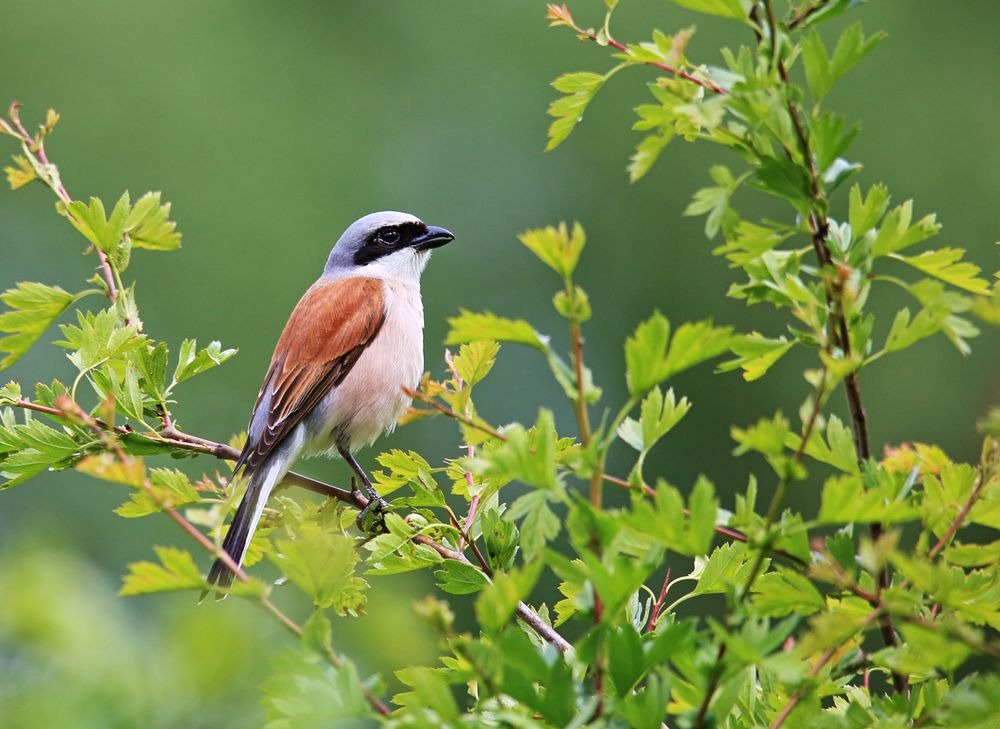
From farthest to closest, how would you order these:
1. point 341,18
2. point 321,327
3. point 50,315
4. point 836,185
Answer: point 341,18 → point 321,327 → point 50,315 → point 836,185

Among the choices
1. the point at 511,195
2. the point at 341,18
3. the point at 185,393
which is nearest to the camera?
the point at 185,393

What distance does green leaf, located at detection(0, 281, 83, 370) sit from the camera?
6.10 ft

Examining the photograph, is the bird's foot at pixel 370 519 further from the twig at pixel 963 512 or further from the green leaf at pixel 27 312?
the twig at pixel 963 512

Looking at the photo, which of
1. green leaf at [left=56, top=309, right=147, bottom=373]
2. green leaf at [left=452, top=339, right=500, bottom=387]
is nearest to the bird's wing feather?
green leaf at [left=56, top=309, right=147, bottom=373]

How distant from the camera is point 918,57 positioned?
1343 centimetres

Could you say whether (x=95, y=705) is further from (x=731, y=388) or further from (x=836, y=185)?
(x=731, y=388)

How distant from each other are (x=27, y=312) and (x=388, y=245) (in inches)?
103

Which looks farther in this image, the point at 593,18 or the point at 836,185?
the point at 593,18

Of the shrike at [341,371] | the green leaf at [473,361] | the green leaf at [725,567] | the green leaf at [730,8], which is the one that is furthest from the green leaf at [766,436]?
the shrike at [341,371]

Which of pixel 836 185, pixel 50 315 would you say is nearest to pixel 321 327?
pixel 50 315

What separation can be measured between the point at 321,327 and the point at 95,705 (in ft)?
10.6

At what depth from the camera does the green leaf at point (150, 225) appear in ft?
6.79

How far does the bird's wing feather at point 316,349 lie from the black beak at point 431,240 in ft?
1.42

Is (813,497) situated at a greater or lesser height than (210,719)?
lesser
